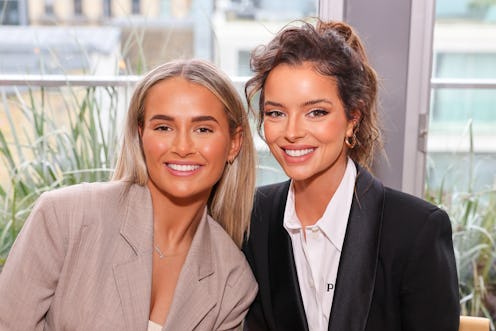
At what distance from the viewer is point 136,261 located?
1.81m

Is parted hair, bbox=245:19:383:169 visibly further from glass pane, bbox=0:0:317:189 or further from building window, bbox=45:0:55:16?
building window, bbox=45:0:55:16

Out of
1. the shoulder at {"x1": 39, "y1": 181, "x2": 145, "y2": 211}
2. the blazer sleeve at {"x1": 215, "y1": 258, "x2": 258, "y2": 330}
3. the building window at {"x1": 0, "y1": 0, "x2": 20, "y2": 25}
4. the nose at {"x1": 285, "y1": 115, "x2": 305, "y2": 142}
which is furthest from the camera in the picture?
the building window at {"x1": 0, "y1": 0, "x2": 20, "y2": 25}

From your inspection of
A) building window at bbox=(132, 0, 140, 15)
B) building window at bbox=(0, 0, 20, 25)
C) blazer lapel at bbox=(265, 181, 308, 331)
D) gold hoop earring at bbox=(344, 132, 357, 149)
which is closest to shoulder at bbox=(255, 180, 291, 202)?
blazer lapel at bbox=(265, 181, 308, 331)

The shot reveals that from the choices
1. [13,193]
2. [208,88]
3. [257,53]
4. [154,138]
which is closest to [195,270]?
[154,138]

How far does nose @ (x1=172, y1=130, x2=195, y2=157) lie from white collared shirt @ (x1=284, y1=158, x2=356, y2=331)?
0.36 meters

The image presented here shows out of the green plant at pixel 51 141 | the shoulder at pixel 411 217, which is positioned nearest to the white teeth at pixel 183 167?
the shoulder at pixel 411 217

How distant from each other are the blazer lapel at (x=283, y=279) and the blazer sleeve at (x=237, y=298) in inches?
2.7

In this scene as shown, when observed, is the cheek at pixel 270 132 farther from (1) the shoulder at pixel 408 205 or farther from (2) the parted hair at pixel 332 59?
(1) the shoulder at pixel 408 205

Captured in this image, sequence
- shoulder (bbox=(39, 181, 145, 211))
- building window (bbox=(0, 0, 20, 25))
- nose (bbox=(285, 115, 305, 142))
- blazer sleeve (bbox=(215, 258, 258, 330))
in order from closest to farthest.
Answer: nose (bbox=(285, 115, 305, 142)) < shoulder (bbox=(39, 181, 145, 211)) < blazer sleeve (bbox=(215, 258, 258, 330)) < building window (bbox=(0, 0, 20, 25))

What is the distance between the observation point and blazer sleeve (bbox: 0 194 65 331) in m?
1.71

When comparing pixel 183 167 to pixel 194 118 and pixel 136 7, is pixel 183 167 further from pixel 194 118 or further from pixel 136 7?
pixel 136 7

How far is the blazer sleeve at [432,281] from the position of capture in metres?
1.70

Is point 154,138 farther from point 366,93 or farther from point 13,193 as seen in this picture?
point 13,193

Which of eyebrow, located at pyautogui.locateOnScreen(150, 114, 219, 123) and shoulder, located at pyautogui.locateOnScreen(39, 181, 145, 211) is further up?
eyebrow, located at pyautogui.locateOnScreen(150, 114, 219, 123)
